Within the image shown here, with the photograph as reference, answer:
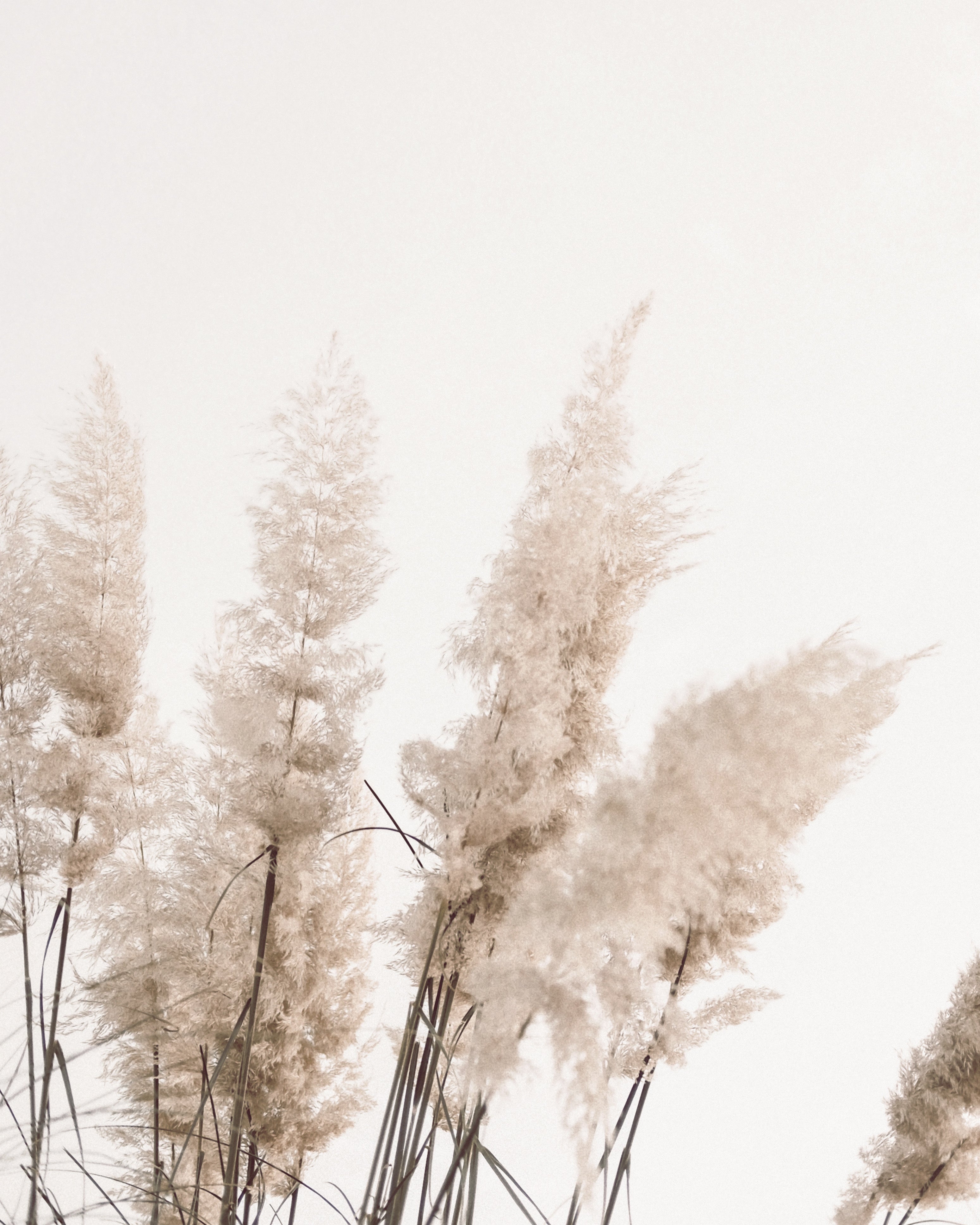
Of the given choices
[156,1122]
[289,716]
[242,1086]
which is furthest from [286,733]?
[156,1122]

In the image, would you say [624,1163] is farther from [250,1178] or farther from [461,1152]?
[250,1178]

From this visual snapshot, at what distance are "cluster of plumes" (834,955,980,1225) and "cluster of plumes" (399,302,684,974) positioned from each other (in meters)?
0.86

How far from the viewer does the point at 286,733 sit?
1547 mm

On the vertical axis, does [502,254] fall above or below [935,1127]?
above

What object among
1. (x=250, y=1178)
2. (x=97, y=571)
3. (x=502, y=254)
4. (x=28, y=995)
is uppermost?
(x=502, y=254)

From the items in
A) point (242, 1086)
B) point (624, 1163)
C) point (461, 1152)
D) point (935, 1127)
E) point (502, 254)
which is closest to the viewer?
point (461, 1152)

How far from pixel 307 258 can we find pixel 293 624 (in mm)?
3873

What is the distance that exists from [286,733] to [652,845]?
0.76 meters

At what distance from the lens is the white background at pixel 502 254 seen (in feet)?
14.2

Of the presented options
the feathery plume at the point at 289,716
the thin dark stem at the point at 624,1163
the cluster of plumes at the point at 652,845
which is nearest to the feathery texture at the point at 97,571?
the feathery plume at the point at 289,716

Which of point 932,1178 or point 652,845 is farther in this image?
point 932,1178

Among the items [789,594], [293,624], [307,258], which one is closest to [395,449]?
[307,258]

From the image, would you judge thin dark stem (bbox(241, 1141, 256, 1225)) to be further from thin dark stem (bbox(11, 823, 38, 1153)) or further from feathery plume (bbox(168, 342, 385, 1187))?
thin dark stem (bbox(11, 823, 38, 1153))

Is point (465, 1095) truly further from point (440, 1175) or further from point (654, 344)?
point (654, 344)
